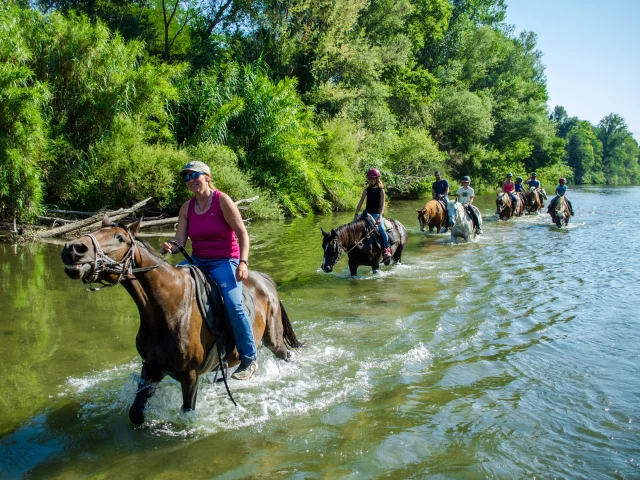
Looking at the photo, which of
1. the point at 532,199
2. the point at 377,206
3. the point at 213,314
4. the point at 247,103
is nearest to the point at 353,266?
the point at 377,206

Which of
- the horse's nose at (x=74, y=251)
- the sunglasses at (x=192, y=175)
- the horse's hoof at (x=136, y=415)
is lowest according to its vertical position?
the horse's hoof at (x=136, y=415)

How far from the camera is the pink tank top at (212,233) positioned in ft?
15.2

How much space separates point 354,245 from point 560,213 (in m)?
14.7

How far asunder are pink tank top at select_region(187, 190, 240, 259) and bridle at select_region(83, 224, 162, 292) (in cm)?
78

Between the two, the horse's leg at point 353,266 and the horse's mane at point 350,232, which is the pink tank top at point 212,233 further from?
the horse's leg at point 353,266

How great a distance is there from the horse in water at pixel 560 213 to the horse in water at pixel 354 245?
43.6 feet

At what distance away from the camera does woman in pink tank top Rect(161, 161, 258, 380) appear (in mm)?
4562

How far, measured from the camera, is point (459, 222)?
16531 millimetres

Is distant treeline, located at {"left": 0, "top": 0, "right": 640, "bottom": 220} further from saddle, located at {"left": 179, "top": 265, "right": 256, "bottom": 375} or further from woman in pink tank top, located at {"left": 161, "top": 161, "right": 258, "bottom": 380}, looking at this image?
saddle, located at {"left": 179, "top": 265, "right": 256, "bottom": 375}

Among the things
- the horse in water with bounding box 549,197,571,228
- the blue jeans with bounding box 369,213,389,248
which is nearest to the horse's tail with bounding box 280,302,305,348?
the blue jeans with bounding box 369,213,389,248

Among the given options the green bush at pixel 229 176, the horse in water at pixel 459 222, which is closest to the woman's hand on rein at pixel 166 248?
the horse in water at pixel 459 222

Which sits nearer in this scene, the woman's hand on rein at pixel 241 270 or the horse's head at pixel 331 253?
the woman's hand on rein at pixel 241 270

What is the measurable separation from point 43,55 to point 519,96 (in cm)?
5433

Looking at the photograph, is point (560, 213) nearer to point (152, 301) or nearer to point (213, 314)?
point (213, 314)
